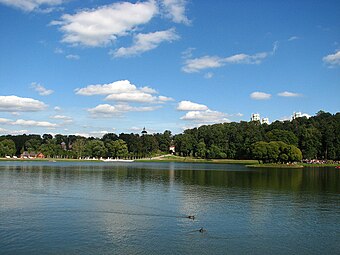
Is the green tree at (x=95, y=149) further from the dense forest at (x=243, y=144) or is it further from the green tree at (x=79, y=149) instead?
the green tree at (x=79, y=149)

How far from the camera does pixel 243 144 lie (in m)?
158

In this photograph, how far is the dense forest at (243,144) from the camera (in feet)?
388

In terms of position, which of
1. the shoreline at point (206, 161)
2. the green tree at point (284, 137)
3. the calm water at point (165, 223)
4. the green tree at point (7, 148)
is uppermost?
the green tree at point (284, 137)

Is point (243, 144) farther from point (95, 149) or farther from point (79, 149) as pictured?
point (79, 149)

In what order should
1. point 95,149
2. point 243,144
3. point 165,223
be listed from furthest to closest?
point 95,149, point 243,144, point 165,223

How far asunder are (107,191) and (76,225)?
60.3 feet

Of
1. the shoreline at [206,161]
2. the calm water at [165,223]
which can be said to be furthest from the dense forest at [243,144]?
the calm water at [165,223]

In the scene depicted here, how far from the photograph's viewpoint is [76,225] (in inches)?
1023

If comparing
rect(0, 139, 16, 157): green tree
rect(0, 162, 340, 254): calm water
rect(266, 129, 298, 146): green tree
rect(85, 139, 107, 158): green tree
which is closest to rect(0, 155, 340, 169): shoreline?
rect(85, 139, 107, 158): green tree

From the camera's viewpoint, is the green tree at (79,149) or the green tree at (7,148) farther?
the green tree at (79,149)

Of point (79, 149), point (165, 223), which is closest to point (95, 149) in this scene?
point (79, 149)

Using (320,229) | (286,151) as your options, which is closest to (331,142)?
(286,151)

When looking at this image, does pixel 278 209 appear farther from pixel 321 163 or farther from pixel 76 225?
pixel 321 163

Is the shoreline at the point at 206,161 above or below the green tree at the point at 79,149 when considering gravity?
below
